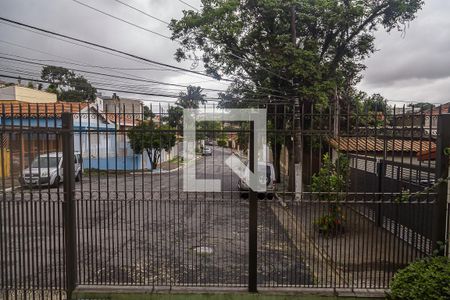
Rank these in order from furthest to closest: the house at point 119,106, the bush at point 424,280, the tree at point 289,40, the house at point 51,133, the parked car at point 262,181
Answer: the tree at point 289,40, the parked car at point 262,181, the house at point 119,106, the house at point 51,133, the bush at point 424,280

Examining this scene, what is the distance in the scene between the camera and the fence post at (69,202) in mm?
4574

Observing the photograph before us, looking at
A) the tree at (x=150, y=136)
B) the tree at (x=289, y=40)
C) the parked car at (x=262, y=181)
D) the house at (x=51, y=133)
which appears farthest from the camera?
the tree at (x=289, y=40)

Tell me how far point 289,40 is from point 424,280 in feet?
42.6

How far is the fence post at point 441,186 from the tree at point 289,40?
8988 mm

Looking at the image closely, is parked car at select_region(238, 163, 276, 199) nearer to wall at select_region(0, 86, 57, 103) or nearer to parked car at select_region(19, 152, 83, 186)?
parked car at select_region(19, 152, 83, 186)


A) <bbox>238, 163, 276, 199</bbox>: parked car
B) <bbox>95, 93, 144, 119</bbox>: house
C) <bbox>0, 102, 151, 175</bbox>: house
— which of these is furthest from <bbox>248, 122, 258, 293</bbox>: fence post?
<bbox>95, 93, 144, 119</bbox>: house

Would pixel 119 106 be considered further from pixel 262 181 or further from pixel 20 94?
pixel 20 94

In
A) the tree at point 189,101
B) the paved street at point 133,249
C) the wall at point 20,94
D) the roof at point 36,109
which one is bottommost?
the paved street at point 133,249

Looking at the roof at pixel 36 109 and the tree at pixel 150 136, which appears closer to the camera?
the roof at pixel 36 109

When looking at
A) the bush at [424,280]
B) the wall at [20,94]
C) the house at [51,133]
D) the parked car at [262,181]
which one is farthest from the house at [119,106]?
the wall at [20,94]

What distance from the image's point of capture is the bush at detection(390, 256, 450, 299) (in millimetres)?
3843

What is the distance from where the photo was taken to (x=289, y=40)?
1529 cm

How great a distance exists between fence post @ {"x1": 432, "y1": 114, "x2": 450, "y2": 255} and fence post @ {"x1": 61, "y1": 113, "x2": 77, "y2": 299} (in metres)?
4.83

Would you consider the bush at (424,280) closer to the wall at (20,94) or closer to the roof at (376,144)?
the roof at (376,144)
